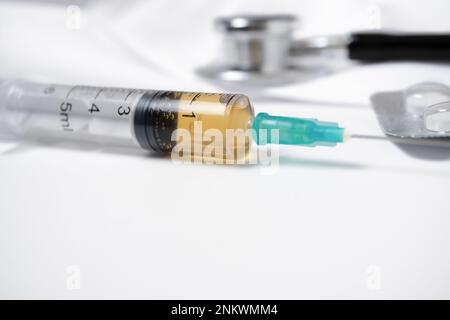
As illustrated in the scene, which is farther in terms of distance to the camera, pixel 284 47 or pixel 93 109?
pixel 284 47

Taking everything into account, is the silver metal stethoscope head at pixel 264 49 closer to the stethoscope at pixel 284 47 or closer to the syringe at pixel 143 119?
the stethoscope at pixel 284 47

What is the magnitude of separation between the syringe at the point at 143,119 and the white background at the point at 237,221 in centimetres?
3

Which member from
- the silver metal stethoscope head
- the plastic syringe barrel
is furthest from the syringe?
the silver metal stethoscope head

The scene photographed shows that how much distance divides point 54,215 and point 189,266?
0.17m

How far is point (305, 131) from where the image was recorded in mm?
571

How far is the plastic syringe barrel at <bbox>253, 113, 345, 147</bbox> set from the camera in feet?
1.87

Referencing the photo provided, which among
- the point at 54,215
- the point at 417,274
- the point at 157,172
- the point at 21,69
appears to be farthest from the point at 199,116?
the point at 21,69

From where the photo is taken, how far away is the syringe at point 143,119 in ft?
1.93

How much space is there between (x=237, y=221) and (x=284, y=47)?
0.48 metres

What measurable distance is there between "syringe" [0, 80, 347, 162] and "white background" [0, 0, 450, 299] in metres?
0.03

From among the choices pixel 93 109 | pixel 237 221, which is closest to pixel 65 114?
pixel 93 109

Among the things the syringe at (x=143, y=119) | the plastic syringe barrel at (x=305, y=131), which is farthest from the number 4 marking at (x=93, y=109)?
the plastic syringe barrel at (x=305, y=131)

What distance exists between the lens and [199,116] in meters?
0.60

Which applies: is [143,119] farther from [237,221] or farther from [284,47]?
[284,47]
